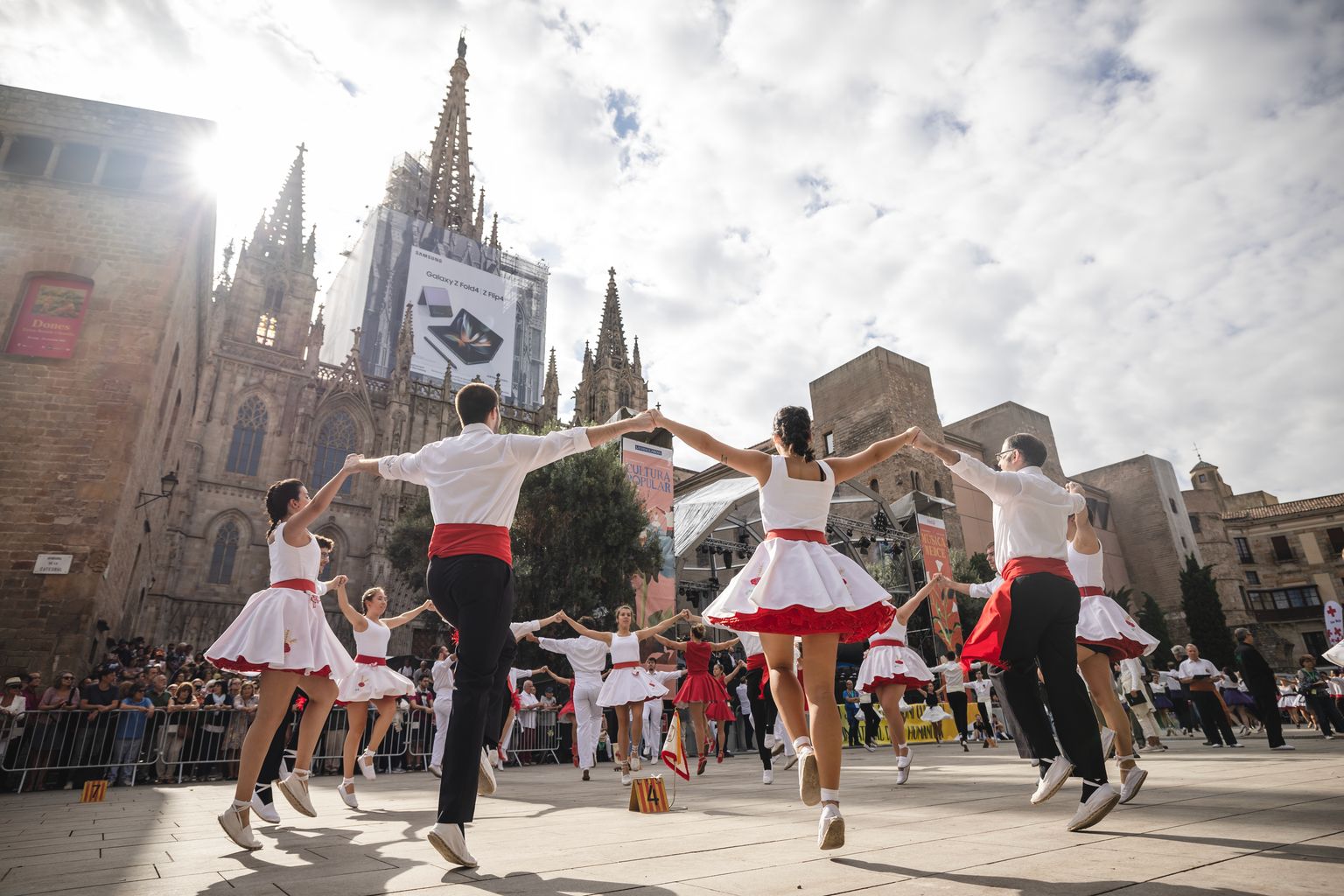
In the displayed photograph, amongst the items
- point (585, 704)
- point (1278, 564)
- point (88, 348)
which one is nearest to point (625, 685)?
point (585, 704)

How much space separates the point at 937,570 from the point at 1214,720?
450 inches

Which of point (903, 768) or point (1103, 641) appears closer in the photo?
point (1103, 641)

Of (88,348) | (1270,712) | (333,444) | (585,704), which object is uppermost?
(333,444)

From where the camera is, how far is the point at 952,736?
18.6 meters

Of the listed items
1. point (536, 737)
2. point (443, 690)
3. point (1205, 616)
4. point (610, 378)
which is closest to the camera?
point (443, 690)

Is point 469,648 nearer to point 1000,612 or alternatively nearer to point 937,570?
point 1000,612

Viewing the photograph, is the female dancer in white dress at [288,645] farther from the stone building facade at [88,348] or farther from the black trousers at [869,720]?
the black trousers at [869,720]

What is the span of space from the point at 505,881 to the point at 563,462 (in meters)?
21.5

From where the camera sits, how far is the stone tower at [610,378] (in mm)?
46031

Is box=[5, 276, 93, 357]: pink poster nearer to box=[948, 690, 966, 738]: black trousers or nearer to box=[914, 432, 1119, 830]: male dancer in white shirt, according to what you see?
box=[914, 432, 1119, 830]: male dancer in white shirt

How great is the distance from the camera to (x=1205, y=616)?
4231cm

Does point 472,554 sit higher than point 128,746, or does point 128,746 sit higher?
point 472,554

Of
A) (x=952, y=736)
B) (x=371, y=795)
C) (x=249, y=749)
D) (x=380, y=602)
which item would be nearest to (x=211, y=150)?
(x=380, y=602)

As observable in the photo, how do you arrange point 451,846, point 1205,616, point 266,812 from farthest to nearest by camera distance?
point 1205,616 < point 266,812 < point 451,846
